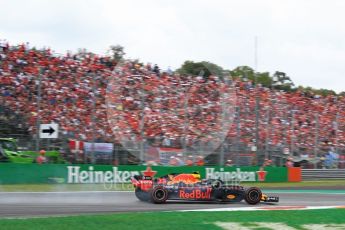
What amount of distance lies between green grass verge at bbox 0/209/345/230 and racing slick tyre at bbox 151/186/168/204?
9.69 feet

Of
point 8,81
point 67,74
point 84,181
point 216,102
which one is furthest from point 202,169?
point 8,81

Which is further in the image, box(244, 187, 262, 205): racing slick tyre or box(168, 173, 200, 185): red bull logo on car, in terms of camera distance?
box(244, 187, 262, 205): racing slick tyre

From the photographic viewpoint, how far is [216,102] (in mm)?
23328

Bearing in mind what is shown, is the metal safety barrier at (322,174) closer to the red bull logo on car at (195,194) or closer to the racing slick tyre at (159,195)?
the red bull logo on car at (195,194)

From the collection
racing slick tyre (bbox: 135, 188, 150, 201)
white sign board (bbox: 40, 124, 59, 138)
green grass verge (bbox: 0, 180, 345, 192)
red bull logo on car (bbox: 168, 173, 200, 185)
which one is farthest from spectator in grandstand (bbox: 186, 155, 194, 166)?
red bull logo on car (bbox: 168, 173, 200, 185)

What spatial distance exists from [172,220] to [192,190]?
4.51 metres

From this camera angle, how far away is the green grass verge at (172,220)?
9.03m

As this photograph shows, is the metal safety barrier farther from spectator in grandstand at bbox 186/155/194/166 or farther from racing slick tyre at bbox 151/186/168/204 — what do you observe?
racing slick tyre at bbox 151/186/168/204

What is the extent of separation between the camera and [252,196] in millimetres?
Result: 14555

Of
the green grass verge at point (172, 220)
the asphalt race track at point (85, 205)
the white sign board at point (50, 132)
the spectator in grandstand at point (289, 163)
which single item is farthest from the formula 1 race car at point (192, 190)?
the spectator in grandstand at point (289, 163)

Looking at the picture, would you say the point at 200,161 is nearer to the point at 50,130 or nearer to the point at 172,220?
the point at 50,130

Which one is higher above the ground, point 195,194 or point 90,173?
point 90,173

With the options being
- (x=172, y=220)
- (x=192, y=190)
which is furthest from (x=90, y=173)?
(x=172, y=220)

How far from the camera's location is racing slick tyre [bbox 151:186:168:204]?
558 inches
